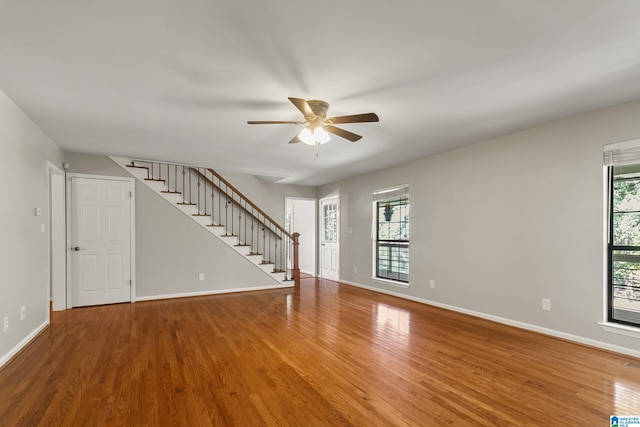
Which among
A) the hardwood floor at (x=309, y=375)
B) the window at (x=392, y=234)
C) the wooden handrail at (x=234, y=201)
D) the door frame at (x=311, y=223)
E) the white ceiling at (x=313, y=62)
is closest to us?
the white ceiling at (x=313, y=62)

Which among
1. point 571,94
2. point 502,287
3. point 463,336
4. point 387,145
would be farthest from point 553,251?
point 387,145

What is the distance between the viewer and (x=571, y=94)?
9.12 feet

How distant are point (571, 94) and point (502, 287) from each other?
2.40m

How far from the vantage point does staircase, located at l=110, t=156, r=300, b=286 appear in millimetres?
5570

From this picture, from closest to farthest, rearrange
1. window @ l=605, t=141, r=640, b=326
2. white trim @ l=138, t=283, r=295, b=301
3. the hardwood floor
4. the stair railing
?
the hardwood floor → window @ l=605, t=141, r=640, b=326 → white trim @ l=138, t=283, r=295, b=301 → the stair railing

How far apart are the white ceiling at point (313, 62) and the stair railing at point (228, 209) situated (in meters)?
2.15

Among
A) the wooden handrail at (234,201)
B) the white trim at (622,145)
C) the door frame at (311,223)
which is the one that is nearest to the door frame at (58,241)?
the wooden handrail at (234,201)

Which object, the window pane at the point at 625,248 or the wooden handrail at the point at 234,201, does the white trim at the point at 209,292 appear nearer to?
the wooden handrail at the point at 234,201

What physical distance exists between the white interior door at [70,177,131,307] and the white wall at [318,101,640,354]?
4.86 metres

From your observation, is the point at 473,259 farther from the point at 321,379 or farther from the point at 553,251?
the point at 321,379

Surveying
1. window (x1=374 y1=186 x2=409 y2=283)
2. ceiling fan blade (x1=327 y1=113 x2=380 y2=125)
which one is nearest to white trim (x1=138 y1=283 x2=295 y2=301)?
window (x1=374 y1=186 x2=409 y2=283)

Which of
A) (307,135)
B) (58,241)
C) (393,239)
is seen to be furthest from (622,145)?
(58,241)

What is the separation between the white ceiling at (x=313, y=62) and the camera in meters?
1.74

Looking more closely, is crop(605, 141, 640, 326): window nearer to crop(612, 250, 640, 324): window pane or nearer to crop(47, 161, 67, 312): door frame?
crop(612, 250, 640, 324): window pane
